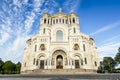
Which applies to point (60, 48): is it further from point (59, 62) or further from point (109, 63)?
point (109, 63)

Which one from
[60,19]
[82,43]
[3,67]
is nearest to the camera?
[82,43]

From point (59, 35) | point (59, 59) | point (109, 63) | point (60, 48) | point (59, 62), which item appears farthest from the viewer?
point (109, 63)

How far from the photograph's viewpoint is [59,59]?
4100cm

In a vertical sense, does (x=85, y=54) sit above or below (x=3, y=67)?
above

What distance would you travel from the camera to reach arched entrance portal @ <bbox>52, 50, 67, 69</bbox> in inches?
1559

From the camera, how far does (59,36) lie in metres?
43.2

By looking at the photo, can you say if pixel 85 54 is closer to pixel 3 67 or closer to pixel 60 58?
pixel 60 58

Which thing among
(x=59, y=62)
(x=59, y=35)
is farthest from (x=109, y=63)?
(x=59, y=35)

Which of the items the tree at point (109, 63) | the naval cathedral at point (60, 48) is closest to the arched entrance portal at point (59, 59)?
the naval cathedral at point (60, 48)

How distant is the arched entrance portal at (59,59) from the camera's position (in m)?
39.6

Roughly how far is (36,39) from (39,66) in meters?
9.56

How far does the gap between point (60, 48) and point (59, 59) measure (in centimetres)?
378

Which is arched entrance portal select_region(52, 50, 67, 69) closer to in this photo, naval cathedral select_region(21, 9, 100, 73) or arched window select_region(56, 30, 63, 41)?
naval cathedral select_region(21, 9, 100, 73)

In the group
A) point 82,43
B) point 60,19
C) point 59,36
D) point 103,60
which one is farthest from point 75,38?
point 103,60
